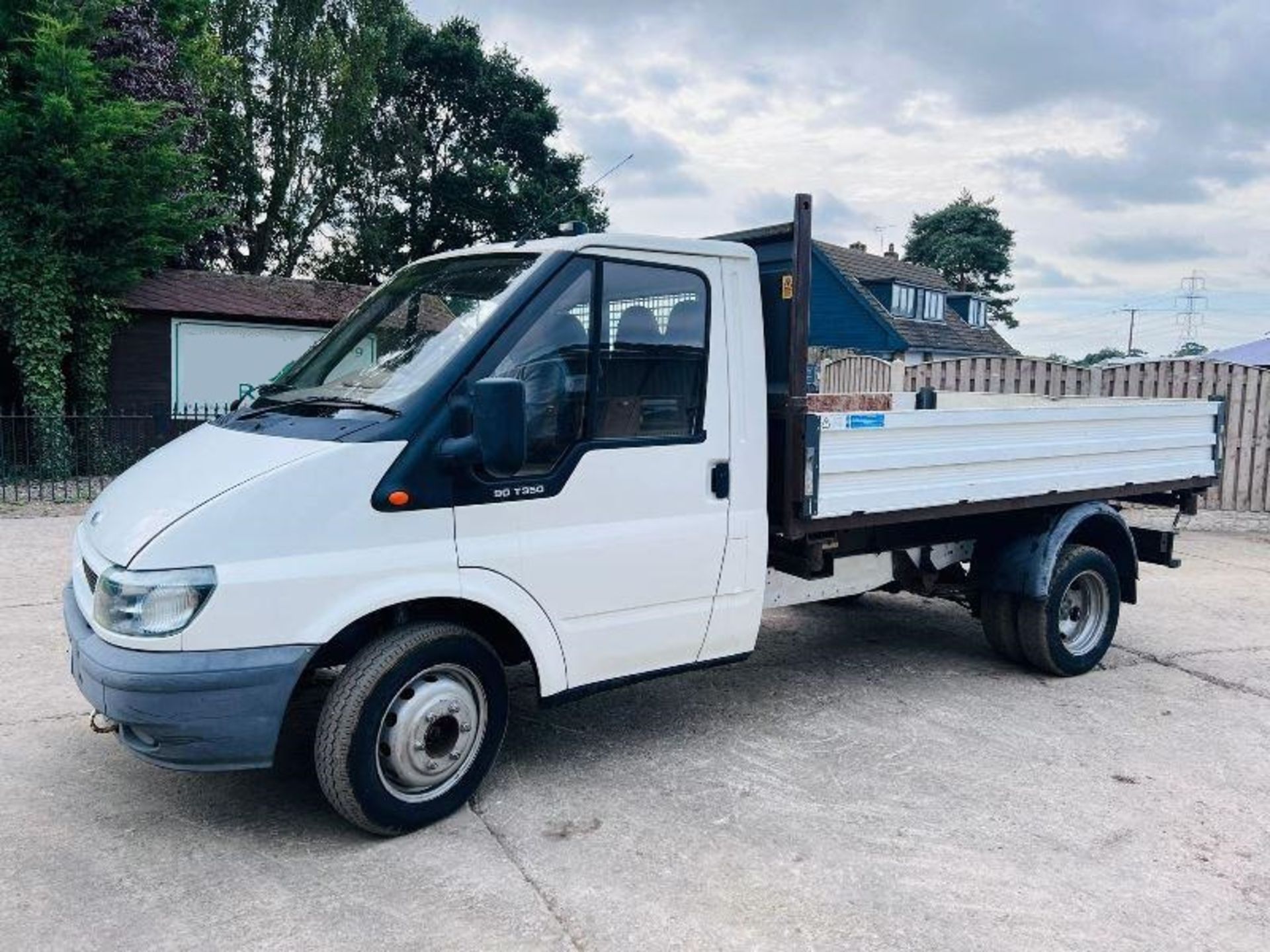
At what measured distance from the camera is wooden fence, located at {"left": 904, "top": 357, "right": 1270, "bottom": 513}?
12.1m

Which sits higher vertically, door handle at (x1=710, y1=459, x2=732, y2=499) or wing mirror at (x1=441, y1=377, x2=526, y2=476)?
wing mirror at (x1=441, y1=377, x2=526, y2=476)

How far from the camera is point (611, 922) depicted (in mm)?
3162

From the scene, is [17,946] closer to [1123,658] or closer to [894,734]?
[894,734]

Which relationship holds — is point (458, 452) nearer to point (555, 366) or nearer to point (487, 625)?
point (555, 366)

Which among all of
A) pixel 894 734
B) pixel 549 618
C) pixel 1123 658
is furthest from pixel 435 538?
pixel 1123 658

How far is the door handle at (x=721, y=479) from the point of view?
4.31 m

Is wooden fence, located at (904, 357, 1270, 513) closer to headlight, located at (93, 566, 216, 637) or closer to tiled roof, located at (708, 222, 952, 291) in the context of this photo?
headlight, located at (93, 566, 216, 637)

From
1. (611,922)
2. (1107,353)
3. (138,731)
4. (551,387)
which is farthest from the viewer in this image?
(1107,353)

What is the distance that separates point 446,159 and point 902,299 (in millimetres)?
19019

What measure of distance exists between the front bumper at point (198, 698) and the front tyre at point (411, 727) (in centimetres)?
22

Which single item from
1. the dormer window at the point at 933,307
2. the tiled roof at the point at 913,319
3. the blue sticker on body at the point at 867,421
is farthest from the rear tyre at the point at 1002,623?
the dormer window at the point at 933,307

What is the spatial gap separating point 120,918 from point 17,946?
10.9 inches

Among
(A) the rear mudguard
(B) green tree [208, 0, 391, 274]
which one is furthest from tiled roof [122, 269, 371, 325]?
(A) the rear mudguard

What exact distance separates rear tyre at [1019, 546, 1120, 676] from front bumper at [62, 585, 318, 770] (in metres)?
4.13
